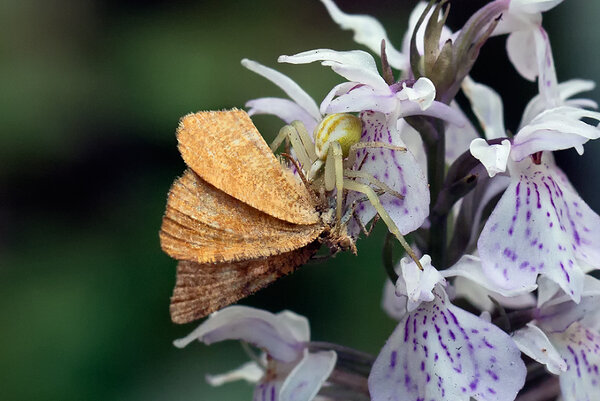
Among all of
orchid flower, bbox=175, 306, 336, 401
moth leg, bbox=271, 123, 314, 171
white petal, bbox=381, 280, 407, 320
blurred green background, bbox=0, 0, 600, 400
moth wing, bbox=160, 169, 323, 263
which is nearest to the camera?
moth wing, bbox=160, 169, 323, 263

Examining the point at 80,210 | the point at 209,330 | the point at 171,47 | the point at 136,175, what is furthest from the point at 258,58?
the point at 209,330

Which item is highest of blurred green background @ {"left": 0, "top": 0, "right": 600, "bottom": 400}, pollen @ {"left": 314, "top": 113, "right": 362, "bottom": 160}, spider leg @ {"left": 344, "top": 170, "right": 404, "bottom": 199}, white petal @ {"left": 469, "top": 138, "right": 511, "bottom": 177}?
pollen @ {"left": 314, "top": 113, "right": 362, "bottom": 160}

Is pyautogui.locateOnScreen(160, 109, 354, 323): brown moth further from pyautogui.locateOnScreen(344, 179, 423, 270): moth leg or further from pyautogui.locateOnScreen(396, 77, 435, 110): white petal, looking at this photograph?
pyautogui.locateOnScreen(396, 77, 435, 110): white petal

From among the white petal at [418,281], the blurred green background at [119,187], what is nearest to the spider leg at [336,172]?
the white petal at [418,281]

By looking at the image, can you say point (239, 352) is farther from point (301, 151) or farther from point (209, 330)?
point (301, 151)

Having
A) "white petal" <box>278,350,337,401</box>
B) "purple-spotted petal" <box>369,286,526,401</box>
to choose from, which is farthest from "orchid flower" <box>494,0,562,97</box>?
"white petal" <box>278,350,337,401</box>

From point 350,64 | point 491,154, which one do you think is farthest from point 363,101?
point 491,154

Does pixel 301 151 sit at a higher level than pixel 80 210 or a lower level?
higher

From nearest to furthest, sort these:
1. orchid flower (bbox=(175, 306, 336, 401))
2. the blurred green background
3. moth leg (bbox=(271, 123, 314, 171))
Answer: moth leg (bbox=(271, 123, 314, 171)) → orchid flower (bbox=(175, 306, 336, 401)) → the blurred green background
